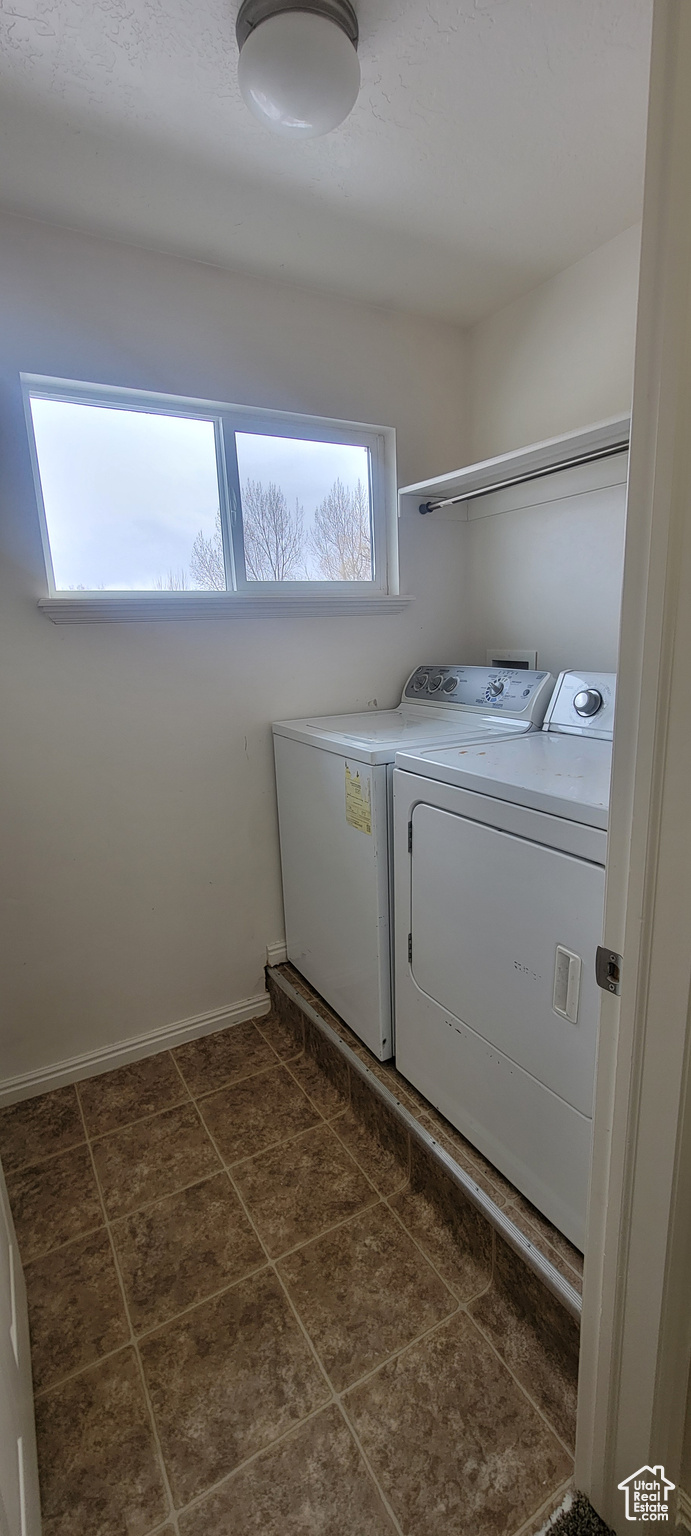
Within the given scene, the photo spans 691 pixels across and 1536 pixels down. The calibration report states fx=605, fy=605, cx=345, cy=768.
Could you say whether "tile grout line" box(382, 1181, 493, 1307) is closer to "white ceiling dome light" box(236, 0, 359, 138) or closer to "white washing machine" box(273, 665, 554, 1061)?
"white washing machine" box(273, 665, 554, 1061)

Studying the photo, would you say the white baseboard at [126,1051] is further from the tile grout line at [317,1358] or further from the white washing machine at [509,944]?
the white washing machine at [509,944]

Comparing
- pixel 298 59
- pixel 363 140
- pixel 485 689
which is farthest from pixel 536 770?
pixel 363 140

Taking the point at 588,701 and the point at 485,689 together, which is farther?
the point at 485,689

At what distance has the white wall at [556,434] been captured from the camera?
5.83 ft

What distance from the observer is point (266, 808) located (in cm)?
212

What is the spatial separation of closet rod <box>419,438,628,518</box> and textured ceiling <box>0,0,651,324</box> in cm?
59

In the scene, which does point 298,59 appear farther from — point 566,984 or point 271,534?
point 566,984

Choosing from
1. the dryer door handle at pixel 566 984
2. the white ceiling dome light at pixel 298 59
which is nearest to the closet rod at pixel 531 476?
the white ceiling dome light at pixel 298 59

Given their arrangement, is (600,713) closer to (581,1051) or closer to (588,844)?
(588,844)

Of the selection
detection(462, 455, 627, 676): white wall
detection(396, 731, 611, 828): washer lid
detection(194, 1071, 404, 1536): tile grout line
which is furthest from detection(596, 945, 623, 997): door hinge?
detection(462, 455, 627, 676): white wall

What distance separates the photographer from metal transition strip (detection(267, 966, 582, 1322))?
1.08 metres

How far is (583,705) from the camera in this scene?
1.65 m

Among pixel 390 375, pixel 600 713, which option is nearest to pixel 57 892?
pixel 600 713

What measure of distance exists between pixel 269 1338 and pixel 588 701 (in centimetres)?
158
